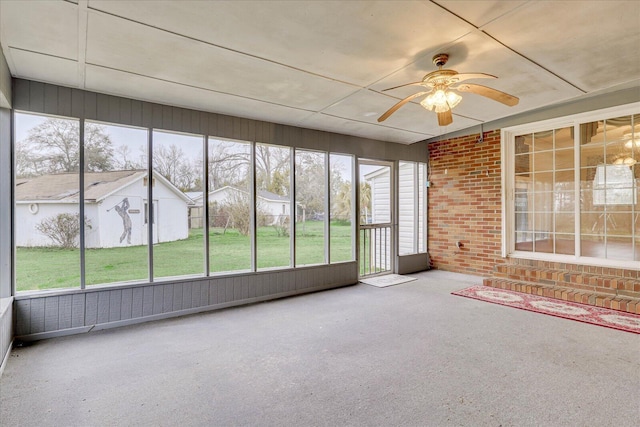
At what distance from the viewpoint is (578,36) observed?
236cm

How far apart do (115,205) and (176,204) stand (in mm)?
630

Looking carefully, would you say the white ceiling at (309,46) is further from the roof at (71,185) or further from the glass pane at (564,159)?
the glass pane at (564,159)

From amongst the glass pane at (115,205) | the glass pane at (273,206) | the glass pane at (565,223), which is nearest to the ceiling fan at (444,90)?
the glass pane at (273,206)

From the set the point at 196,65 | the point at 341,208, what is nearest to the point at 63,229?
Answer: the point at 196,65

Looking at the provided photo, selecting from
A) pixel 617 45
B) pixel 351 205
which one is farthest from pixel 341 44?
pixel 351 205

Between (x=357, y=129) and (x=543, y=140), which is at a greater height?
(x=357, y=129)

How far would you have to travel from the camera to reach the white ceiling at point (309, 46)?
2.03m

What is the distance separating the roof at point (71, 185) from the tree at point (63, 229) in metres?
0.18

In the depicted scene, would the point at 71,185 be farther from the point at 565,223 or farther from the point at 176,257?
the point at 565,223

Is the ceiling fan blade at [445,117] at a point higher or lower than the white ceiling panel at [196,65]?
lower

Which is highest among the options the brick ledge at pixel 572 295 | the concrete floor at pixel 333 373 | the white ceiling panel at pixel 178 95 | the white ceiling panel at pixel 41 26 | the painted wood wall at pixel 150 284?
the white ceiling panel at pixel 178 95

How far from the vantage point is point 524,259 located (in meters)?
5.00

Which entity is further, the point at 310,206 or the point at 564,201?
the point at 310,206

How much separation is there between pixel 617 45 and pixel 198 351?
430cm
